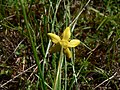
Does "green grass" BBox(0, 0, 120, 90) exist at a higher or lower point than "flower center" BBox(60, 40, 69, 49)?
lower

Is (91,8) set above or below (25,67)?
above

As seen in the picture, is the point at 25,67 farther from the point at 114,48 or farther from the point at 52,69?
the point at 114,48

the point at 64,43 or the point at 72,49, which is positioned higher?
the point at 64,43

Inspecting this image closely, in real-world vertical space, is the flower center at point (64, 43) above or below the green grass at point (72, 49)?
above

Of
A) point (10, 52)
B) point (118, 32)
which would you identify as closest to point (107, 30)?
point (118, 32)

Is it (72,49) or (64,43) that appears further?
(72,49)

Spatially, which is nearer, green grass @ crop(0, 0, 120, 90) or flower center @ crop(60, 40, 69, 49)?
flower center @ crop(60, 40, 69, 49)

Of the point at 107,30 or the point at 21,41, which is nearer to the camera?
the point at 21,41

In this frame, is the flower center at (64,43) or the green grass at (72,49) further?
the green grass at (72,49)
